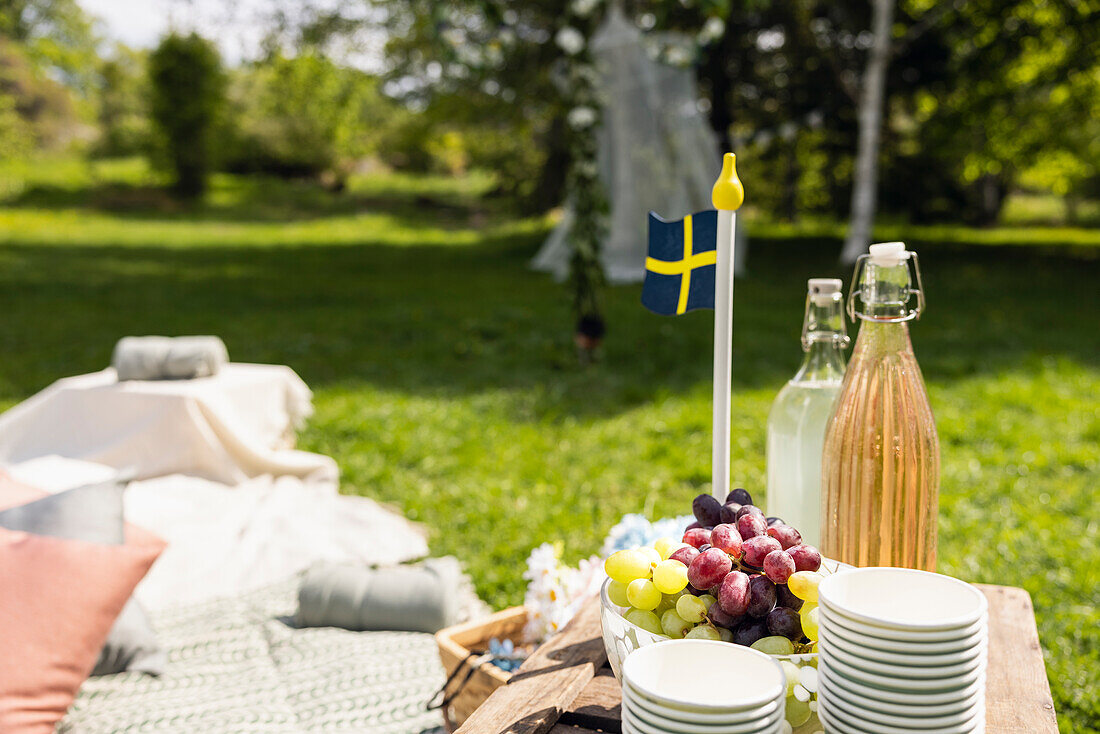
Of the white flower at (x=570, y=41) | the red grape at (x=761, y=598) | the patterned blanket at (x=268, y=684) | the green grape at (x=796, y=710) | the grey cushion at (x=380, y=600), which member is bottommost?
the patterned blanket at (x=268, y=684)

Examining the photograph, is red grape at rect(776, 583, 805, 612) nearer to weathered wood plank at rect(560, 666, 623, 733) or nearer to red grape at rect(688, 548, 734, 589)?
red grape at rect(688, 548, 734, 589)

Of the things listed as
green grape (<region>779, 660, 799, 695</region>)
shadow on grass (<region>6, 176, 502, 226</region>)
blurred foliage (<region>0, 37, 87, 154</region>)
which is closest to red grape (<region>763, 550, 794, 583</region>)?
green grape (<region>779, 660, 799, 695</region>)

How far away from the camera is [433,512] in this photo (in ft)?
11.7

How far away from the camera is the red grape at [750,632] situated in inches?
38.9

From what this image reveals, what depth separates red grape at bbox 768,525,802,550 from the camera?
3.58ft

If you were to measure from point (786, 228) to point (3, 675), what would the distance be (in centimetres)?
1509

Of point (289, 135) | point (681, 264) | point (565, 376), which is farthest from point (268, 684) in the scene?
point (289, 135)

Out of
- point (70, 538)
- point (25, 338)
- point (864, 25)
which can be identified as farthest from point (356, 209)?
point (70, 538)

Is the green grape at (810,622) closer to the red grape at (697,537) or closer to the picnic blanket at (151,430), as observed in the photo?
the red grape at (697,537)

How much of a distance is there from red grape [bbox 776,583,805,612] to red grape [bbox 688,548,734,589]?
0.07 m

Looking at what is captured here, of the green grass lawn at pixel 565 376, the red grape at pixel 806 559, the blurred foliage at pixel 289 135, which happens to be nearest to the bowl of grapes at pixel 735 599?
the red grape at pixel 806 559

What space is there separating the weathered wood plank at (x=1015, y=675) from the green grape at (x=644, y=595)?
1.40ft

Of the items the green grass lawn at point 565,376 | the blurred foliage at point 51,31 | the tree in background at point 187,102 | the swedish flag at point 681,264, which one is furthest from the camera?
the tree in background at point 187,102

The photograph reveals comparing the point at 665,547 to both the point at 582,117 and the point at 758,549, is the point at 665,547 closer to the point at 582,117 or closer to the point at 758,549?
the point at 758,549
